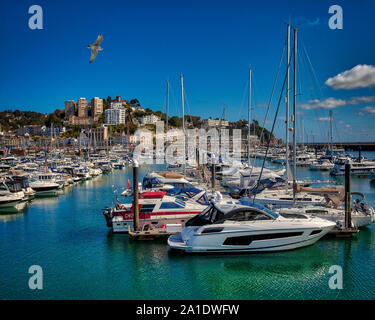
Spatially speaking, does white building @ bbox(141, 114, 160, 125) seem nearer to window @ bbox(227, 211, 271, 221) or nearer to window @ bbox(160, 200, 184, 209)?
window @ bbox(160, 200, 184, 209)

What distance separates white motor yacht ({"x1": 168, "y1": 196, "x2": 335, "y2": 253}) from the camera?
12.8 meters

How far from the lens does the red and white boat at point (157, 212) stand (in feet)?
52.0

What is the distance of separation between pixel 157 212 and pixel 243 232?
4846 millimetres

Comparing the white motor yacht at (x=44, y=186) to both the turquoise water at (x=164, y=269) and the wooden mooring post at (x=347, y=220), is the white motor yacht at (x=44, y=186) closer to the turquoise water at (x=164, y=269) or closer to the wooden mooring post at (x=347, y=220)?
the turquoise water at (x=164, y=269)

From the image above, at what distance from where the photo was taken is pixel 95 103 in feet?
531

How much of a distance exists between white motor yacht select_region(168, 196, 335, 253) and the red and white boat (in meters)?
2.49

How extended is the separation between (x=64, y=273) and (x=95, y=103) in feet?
522

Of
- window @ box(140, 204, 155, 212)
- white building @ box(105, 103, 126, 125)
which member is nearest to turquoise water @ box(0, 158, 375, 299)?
window @ box(140, 204, 155, 212)

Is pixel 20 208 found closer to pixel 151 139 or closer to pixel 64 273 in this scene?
pixel 64 273


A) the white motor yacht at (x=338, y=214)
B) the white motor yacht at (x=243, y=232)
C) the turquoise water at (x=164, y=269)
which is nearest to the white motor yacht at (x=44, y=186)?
the turquoise water at (x=164, y=269)

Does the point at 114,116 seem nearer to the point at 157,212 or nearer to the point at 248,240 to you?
the point at 157,212

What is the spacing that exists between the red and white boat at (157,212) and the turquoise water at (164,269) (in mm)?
792

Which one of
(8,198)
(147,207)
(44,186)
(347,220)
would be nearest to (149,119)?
(44,186)
